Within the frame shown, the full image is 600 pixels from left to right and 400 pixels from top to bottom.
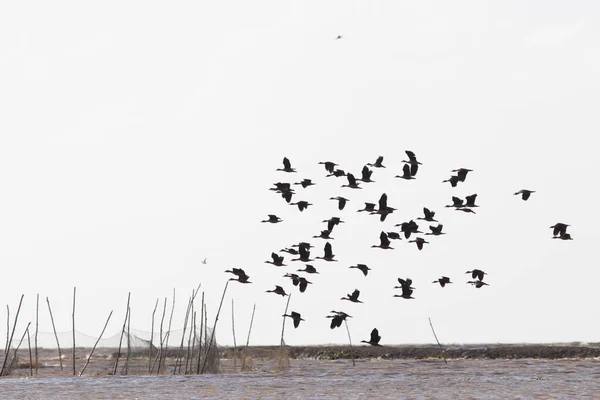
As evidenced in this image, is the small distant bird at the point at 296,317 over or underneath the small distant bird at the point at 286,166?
underneath

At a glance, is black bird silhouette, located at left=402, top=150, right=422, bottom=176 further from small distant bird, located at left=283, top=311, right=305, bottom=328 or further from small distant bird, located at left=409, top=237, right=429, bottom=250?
small distant bird, located at left=283, top=311, right=305, bottom=328

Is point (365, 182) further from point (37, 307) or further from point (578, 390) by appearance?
point (37, 307)

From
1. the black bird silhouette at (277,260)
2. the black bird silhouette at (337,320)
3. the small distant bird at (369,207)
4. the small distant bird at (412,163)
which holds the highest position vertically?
the small distant bird at (412,163)

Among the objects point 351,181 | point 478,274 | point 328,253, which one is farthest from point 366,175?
point 478,274

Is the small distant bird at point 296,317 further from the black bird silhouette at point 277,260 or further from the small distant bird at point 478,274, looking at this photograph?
the small distant bird at point 478,274

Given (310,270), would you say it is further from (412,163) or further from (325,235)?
(412,163)

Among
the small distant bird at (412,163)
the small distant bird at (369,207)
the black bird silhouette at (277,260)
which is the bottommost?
the black bird silhouette at (277,260)

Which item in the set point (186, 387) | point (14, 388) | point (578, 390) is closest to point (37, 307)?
point (14, 388)

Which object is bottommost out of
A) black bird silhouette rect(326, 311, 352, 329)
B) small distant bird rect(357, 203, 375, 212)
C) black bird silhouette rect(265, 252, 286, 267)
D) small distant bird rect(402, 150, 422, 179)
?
black bird silhouette rect(326, 311, 352, 329)

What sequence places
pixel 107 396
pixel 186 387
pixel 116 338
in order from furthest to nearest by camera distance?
pixel 116 338
pixel 186 387
pixel 107 396

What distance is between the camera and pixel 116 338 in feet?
146

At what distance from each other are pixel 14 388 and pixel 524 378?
1275cm

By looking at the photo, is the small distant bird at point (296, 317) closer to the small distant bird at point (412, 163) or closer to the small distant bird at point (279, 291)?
the small distant bird at point (279, 291)

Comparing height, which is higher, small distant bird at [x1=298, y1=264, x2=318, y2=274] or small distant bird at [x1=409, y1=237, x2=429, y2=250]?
small distant bird at [x1=409, y1=237, x2=429, y2=250]
